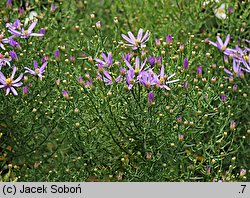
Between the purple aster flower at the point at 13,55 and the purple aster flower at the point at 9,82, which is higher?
the purple aster flower at the point at 13,55

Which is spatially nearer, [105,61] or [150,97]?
[150,97]

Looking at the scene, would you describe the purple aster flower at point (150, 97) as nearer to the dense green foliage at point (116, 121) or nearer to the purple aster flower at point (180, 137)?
the dense green foliage at point (116, 121)

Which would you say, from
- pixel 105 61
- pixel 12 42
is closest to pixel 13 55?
pixel 12 42

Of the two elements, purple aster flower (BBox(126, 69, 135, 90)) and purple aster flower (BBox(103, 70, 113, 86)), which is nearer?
purple aster flower (BBox(126, 69, 135, 90))

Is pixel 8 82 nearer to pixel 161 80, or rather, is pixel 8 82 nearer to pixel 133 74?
pixel 133 74

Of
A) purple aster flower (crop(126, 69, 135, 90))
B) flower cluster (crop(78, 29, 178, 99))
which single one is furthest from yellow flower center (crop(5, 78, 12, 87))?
purple aster flower (crop(126, 69, 135, 90))

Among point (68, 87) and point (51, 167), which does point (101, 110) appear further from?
point (51, 167)

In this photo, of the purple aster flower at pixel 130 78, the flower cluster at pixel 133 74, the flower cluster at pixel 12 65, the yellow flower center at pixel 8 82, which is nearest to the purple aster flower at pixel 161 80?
the flower cluster at pixel 133 74

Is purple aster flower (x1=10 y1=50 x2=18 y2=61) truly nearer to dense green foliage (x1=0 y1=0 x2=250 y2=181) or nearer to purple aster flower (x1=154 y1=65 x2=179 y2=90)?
dense green foliage (x1=0 y1=0 x2=250 y2=181)

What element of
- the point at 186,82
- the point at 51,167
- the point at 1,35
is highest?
the point at 1,35
